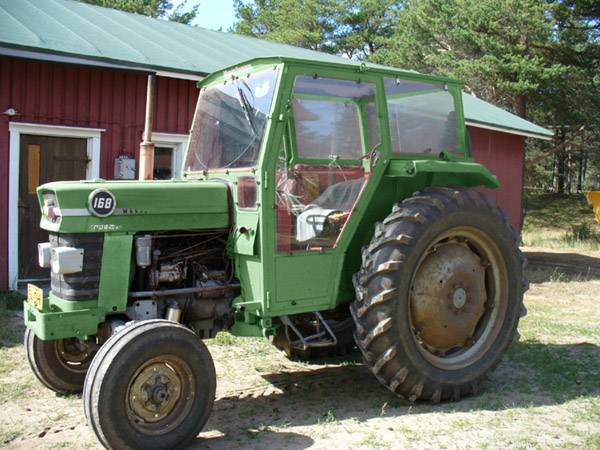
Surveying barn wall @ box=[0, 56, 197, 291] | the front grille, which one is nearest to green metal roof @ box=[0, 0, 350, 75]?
barn wall @ box=[0, 56, 197, 291]

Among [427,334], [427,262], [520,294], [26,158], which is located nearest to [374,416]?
[427,334]

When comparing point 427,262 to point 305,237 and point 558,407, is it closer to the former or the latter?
point 305,237

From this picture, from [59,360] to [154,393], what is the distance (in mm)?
1343

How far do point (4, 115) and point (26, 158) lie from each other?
64cm

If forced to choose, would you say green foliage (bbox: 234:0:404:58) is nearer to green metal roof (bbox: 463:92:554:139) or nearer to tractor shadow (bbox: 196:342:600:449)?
green metal roof (bbox: 463:92:554:139)

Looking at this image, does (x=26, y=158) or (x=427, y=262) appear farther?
(x=26, y=158)

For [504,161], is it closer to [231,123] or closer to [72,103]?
[72,103]

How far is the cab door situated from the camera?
170 inches

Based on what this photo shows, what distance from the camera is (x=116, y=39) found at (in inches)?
380

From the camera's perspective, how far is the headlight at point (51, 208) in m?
4.05

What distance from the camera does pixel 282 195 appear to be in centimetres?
430

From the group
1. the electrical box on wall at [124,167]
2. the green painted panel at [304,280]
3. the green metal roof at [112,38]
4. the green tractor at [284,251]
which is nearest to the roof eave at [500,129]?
the green metal roof at [112,38]

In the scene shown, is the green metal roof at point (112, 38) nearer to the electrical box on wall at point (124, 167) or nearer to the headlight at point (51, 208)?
the electrical box on wall at point (124, 167)

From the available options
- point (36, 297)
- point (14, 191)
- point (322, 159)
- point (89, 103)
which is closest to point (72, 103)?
point (89, 103)
